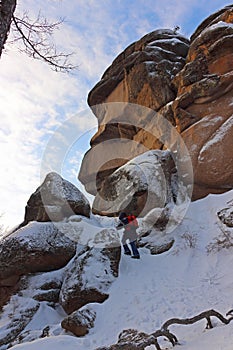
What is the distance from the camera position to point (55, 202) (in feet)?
41.8

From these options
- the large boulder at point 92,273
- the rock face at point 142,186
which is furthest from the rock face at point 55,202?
the large boulder at point 92,273

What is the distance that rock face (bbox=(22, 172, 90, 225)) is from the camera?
41.0 ft

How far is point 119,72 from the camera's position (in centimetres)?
2450

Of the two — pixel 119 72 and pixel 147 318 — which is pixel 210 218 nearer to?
pixel 147 318

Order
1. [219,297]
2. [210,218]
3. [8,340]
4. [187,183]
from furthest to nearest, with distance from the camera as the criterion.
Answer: [187,183] → [210,218] → [8,340] → [219,297]

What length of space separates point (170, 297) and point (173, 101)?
12.1 meters

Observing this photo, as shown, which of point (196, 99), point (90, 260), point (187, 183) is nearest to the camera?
point (90, 260)

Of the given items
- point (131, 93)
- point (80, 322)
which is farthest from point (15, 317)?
point (131, 93)

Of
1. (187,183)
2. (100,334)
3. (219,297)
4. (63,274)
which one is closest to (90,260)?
(63,274)

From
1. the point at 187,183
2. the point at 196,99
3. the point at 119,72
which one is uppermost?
the point at 119,72

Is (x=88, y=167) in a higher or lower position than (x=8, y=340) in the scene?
higher

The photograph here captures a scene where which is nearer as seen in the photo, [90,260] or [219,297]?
[219,297]

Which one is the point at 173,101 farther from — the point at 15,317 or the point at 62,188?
the point at 15,317

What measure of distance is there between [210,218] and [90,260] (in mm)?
4940
